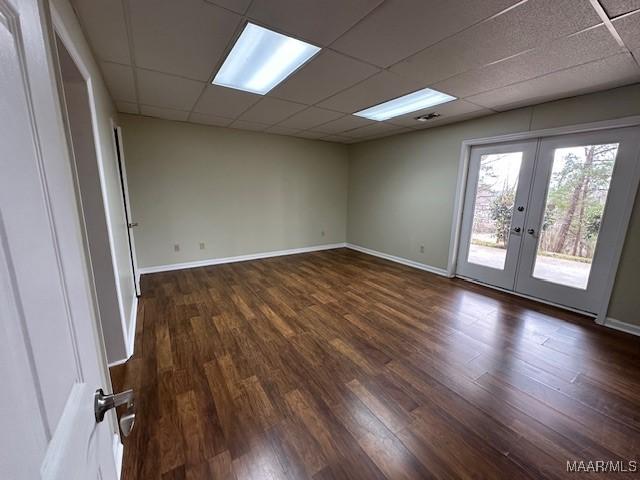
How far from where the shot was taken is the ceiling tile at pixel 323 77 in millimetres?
2141

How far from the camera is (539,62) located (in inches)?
82.7

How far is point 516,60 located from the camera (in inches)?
81.7

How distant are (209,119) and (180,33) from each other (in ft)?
7.53

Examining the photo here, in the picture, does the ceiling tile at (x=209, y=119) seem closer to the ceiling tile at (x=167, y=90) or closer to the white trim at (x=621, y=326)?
the ceiling tile at (x=167, y=90)

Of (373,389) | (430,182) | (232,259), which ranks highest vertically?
(430,182)

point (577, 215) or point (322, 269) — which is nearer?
point (577, 215)

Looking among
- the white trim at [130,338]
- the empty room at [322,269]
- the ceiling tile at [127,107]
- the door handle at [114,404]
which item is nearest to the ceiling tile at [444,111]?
the empty room at [322,269]

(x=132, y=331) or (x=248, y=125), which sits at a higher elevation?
(x=248, y=125)

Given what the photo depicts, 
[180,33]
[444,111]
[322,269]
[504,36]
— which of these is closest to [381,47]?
[504,36]

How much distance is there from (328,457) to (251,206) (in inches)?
167

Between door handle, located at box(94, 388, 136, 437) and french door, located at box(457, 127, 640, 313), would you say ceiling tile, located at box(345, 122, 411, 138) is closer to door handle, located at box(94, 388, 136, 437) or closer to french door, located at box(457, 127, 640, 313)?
french door, located at box(457, 127, 640, 313)

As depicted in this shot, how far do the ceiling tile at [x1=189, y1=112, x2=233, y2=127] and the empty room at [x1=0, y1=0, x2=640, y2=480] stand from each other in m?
0.13

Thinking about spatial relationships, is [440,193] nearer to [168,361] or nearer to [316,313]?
[316,313]

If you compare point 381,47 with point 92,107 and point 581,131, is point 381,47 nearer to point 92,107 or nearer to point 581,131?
point 92,107
